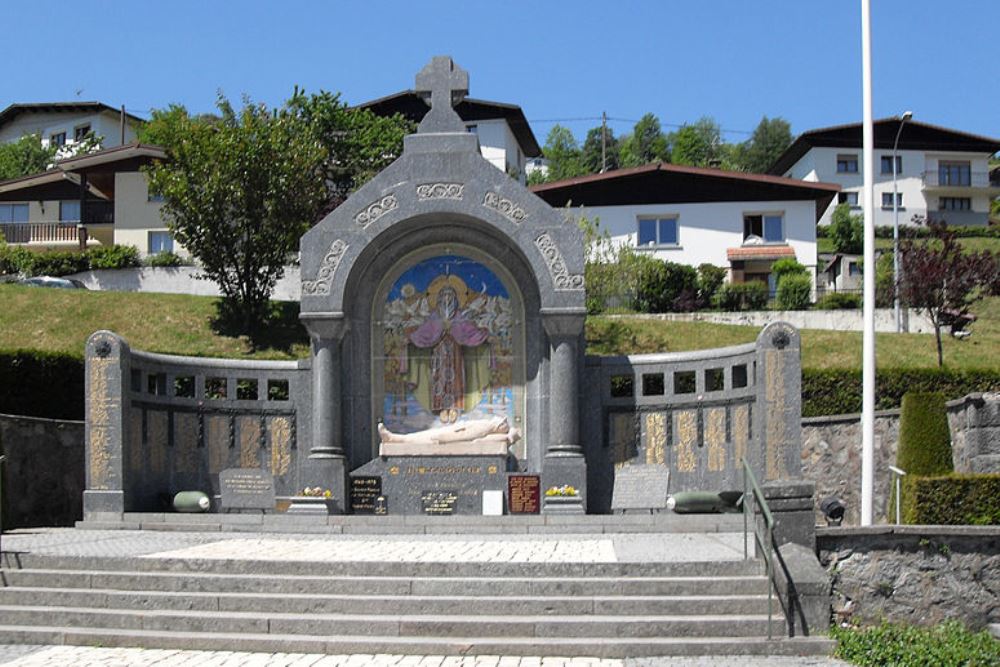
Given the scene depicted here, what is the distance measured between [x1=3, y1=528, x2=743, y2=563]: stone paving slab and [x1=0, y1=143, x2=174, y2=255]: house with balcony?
32.8 metres

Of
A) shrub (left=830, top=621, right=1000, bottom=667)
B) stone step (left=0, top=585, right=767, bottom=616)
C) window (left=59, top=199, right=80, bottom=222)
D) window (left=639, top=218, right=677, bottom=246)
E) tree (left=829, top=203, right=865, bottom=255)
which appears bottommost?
shrub (left=830, top=621, right=1000, bottom=667)

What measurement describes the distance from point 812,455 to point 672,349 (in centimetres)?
1017

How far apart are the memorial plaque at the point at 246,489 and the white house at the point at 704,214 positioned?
2778cm

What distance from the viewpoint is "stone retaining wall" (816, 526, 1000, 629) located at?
13508 millimetres

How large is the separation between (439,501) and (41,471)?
22.4 ft

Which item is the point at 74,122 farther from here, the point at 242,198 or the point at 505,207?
the point at 505,207

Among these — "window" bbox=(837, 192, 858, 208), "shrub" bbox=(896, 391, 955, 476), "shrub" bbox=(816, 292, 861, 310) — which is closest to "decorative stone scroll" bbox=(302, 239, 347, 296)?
"shrub" bbox=(896, 391, 955, 476)

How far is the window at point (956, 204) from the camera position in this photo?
241 ft

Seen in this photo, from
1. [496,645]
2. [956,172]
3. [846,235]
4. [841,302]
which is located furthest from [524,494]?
[956,172]

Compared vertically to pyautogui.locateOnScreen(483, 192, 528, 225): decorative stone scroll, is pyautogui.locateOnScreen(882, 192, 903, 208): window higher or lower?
higher

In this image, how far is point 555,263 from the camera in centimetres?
2070

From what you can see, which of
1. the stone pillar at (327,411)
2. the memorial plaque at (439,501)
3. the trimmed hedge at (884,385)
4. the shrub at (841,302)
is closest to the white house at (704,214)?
the shrub at (841,302)

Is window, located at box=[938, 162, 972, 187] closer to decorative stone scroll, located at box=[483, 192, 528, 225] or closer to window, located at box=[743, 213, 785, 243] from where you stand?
window, located at box=[743, 213, 785, 243]

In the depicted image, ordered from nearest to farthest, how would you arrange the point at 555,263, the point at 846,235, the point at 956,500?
the point at 956,500 → the point at 555,263 → the point at 846,235
